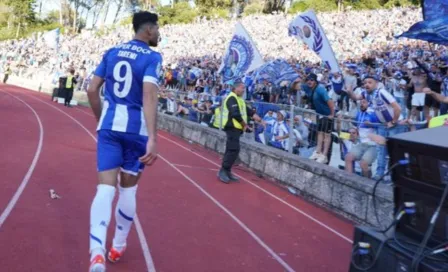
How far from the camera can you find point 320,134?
8.82 meters

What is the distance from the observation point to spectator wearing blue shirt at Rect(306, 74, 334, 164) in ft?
28.2

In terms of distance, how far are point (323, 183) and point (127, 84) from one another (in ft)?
15.9

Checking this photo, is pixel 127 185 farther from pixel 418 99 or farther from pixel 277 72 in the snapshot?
pixel 277 72

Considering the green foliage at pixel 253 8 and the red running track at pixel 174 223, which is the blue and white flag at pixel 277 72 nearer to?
the red running track at pixel 174 223

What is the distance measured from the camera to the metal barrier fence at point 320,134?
7145 millimetres

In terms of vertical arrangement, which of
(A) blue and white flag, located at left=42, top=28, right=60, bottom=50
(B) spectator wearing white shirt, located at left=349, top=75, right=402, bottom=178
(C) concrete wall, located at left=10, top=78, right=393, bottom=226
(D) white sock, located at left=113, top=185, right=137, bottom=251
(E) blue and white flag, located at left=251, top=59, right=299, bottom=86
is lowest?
(C) concrete wall, located at left=10, top=78, right=393, bottom=226

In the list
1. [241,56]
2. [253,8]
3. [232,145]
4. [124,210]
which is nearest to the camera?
[124,210]

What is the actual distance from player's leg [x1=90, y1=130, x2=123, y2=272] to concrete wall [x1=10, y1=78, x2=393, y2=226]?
3791 millimetres

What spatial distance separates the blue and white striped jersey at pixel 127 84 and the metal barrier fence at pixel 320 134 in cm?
387

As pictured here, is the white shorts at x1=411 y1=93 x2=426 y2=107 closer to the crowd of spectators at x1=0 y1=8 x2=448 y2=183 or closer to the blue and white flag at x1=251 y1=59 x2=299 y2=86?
the crowd of spectators at x1=0 y1=8 x2=448 y2=183

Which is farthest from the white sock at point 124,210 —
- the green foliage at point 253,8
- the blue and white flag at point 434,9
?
the green foliage at point 253,8

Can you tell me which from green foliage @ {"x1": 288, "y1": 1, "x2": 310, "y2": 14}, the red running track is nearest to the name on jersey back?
the red running track

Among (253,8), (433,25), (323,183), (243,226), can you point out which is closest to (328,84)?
(323,183)

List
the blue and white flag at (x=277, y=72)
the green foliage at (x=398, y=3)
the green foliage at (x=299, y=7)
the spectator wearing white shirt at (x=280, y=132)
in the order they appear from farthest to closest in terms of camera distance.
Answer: the green foliage at (x=299, y=7) → the green foliage at (x=398, y=3) → the blue and white flag at (x=277, y=72) → the spectator wearing white shirt at (x=280, y=132)
